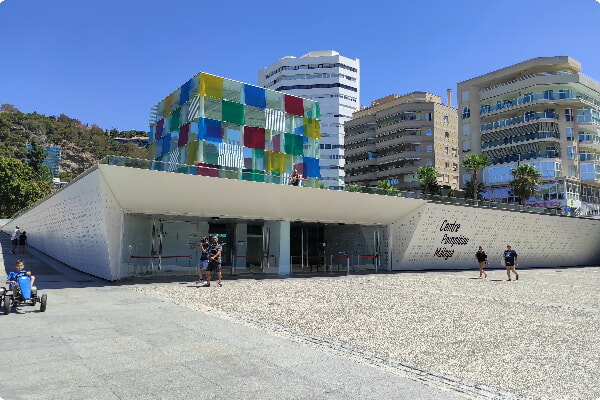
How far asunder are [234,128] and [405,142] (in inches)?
2073

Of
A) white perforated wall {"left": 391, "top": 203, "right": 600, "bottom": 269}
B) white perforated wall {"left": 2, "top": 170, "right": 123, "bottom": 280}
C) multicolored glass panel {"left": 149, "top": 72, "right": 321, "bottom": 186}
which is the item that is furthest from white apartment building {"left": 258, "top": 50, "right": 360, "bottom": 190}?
white perforated wall {"left": 2, "top": 170, "right": 123, "bottom": 280}

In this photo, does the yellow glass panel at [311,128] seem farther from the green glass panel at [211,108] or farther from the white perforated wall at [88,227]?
the white perforated wall at [88,227]

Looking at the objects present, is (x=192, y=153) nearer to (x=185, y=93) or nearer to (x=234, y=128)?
(x=234, y=128)

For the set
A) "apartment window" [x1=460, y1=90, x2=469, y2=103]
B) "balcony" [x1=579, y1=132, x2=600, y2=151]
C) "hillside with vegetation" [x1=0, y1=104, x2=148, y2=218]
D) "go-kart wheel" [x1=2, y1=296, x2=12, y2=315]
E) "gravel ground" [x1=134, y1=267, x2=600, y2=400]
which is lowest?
"gravel ground" [x1=134, y1=267, x2=600, y2=400]

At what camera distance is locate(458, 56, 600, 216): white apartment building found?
168 ft

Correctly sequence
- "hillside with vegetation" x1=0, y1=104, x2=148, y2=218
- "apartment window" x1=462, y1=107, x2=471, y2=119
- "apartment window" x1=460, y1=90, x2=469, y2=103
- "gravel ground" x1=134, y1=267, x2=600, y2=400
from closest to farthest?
"gravel ground" x1=134, y1=267, x2=600, y2=400
"apartment window" x1=462, y1=107, x2=471, y2=119
"apartment window" x1=460, y1=90, x2=469, y2=103
"hillside with vegetation" x1=0, y1=104, x2=148, y2=218

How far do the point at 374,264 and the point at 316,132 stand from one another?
13.8 m

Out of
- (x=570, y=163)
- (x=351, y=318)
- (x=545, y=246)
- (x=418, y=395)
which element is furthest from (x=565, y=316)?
(x=570, y=163)

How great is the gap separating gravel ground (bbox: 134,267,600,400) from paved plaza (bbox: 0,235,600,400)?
0.03m

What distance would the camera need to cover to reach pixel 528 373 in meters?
5.08

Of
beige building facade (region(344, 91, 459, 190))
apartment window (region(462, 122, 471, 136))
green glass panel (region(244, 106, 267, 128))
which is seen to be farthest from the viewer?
beige building facade (region(344, 91, 459, 190))

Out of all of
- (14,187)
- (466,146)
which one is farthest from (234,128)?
(14,187)

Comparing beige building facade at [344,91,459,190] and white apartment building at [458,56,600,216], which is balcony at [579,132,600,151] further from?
beige building facade at [344,91,459,190]

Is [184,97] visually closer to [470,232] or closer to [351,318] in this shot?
[470,232]
